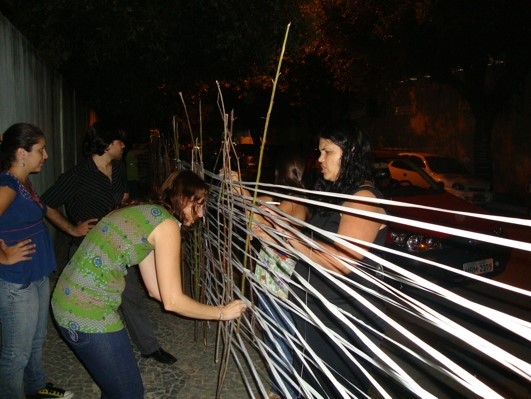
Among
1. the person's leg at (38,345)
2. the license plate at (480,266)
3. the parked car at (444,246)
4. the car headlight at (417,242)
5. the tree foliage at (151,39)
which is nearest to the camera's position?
the person's leg at (38,345)

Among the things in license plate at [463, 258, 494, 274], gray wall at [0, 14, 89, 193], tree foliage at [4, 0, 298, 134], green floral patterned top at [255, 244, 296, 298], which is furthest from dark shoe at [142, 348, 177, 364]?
tree foliage at [4, 0, 298, 134]

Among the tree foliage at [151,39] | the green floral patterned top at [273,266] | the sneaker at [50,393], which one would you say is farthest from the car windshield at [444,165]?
the sneaker at [50,393]

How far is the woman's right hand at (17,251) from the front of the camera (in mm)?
2482

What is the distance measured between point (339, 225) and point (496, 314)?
1219 millimetres

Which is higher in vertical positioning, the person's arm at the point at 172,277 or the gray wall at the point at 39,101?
the gray wall at the point at 39,101

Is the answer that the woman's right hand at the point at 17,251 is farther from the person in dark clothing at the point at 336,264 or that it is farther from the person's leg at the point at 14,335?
the person in dark clothing at the point at 336,264

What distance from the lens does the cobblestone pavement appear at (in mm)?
3256

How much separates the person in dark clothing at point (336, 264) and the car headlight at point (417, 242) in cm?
256

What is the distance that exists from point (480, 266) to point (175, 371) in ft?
11.5

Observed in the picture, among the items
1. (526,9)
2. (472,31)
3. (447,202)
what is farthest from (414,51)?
(447,202)

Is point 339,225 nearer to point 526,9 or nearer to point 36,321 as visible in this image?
point 36,321

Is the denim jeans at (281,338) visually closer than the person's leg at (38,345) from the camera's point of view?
Yes

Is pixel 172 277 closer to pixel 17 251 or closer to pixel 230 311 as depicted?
pixel 230 311

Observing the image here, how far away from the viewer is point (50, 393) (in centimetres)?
293
